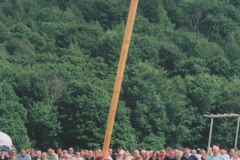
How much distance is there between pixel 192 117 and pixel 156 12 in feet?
181

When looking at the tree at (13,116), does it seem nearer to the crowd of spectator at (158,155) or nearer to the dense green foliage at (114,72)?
the dense green foliage at (114,72)

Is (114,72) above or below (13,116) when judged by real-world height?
above

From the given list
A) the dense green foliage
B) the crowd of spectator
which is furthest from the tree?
the crowd of spectator

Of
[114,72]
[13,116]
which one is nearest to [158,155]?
[13,116]

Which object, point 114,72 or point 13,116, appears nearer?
point 13,116

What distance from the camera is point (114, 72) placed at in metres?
105

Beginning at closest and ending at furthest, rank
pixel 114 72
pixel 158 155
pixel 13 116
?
pixel 158 155 → pixel 13 116 → pixel 114 72

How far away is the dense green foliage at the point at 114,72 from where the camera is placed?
8338 centimetres

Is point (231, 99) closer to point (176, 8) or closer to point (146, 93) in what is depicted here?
point (146, 93)

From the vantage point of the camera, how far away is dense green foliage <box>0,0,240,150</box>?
83.4 m

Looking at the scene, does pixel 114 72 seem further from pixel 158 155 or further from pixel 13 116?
pixel 158 155

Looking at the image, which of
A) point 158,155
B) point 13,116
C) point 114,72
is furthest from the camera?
point 114,72

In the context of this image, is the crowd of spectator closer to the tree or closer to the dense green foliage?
the tree

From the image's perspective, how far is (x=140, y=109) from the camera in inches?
3622
